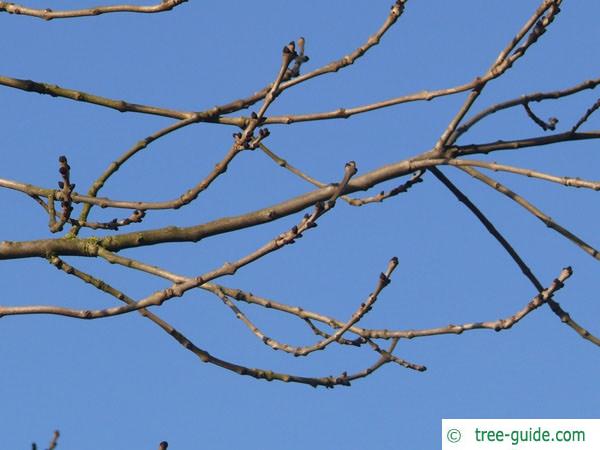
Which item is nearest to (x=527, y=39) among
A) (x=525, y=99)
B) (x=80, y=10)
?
(x=525, y=99)

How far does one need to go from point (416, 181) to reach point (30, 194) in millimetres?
1722

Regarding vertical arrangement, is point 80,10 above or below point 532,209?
above

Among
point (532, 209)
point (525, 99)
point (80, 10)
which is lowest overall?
point (532, 209)

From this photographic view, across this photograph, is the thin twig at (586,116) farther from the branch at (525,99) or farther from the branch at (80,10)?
the branch at (80,10)

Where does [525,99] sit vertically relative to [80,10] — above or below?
below

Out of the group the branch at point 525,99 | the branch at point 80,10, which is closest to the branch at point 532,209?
the branch at point 525,99

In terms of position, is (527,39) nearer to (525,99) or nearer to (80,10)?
(525,99)

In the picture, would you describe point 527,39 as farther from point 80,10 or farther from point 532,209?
point 80,10

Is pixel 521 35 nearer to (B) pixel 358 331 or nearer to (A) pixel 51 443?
(B) pixel 358 331

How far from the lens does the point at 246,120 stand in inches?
173

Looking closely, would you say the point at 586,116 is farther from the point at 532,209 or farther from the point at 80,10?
the point at 80,10

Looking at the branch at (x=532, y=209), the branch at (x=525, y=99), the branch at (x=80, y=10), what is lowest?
the branch at (x=532, y=209)

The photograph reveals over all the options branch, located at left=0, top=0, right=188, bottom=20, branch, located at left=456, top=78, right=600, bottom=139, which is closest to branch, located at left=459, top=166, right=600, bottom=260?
branch, located at left=456, top=78, right=600, bottom=139

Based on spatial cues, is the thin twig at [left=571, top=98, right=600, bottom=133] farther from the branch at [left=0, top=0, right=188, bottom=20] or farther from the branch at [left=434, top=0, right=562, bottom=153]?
the branch at [left=0, top=0, right=188, bottom=20]
